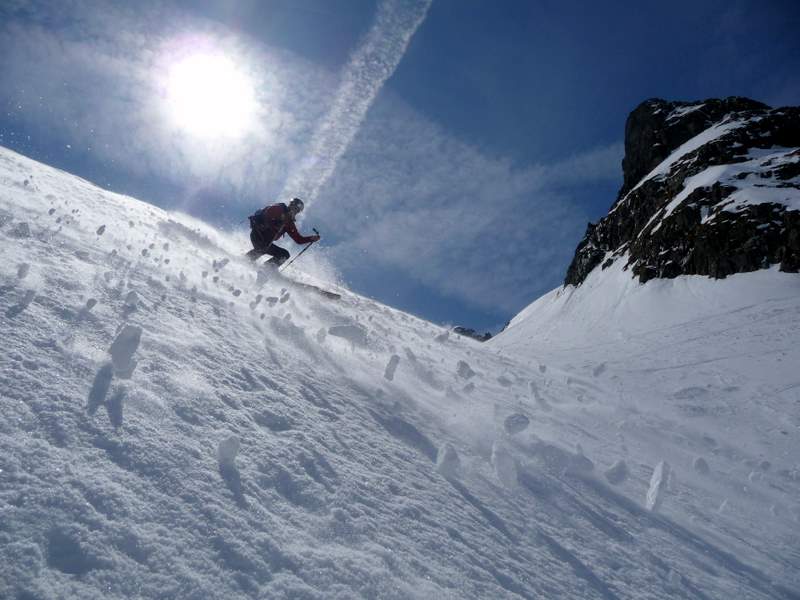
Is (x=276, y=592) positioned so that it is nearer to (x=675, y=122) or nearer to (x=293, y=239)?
(x=293, y=239)

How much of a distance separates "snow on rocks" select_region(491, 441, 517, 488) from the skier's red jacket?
10.7m

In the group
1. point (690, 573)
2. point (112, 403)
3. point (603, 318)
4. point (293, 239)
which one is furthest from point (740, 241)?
point (112, 403)

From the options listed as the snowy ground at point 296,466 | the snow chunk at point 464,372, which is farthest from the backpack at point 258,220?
the snow chunk at point 464,372

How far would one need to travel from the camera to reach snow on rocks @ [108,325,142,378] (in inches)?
126

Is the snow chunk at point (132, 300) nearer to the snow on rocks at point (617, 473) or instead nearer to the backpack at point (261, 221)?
the snow on rocks at point (617, 473)

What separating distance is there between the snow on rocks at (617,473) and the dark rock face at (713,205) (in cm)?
2541

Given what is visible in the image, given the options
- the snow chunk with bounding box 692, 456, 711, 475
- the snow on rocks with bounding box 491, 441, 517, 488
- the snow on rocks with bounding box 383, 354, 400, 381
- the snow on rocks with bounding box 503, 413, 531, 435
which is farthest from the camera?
the snow chunk with bounding box 692, 456, 711, 475

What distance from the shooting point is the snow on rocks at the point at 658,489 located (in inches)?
173

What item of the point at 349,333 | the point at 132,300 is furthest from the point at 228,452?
the point at 349,333

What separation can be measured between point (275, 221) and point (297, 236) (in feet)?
2.54

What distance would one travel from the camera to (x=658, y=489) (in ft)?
14.8

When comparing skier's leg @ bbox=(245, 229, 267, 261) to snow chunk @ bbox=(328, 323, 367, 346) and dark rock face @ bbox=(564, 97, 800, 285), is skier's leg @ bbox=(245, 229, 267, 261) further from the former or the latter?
dark rock face @ bbox=(564, 97, 800, 285)

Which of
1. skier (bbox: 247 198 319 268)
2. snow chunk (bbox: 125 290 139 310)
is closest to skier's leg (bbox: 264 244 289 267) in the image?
skier (bbox: 247 198 319 268)

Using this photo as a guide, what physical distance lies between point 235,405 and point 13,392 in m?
1.28
